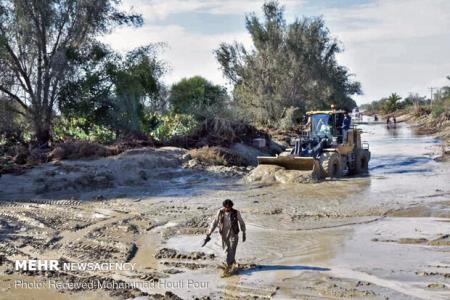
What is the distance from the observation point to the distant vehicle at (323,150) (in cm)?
1892

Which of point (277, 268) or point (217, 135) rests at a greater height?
point (217, 135)

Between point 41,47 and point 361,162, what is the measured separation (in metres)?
15.7

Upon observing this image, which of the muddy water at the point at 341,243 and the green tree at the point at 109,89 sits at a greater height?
the green tree at the point at 109,89

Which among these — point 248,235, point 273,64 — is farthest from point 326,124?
point 273,64

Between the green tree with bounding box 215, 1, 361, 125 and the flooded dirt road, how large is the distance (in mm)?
29231

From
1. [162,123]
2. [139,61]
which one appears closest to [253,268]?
[139,61]

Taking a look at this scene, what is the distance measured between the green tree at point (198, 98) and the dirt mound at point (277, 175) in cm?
1004

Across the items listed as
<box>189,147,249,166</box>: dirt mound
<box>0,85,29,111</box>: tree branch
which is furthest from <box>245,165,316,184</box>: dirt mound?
<box>0,85,29,111</box>: tree branch

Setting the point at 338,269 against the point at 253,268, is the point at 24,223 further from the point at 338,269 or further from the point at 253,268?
the point at 338,269

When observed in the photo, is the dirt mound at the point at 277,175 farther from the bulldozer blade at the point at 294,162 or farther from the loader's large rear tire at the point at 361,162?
the loader's large rear tire at the point at 361,162

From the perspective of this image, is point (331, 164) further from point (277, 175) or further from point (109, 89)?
point (109, 89)

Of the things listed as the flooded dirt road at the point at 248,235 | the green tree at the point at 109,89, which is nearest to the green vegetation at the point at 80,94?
the green tree at the point at 109,89

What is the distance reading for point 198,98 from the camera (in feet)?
117

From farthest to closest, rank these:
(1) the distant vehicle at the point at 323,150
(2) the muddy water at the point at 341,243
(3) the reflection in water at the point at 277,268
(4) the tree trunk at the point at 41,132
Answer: (4) the tree trunk at the point at 41,132 < (1) the distant vehicle at the point at 323,150 < (3) the reflection in water at the point at 277,268 < (2) the muddy water at the point at 341,243
